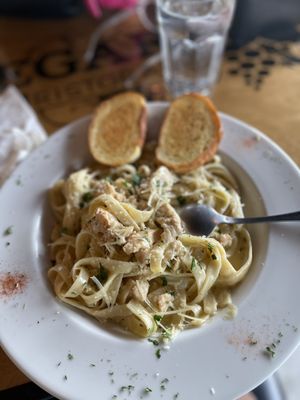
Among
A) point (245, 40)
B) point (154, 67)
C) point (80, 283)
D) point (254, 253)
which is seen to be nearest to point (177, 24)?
point (154, 67)

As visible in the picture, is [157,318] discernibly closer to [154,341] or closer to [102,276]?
[154,341]

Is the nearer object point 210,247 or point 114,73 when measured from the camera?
point 210,247

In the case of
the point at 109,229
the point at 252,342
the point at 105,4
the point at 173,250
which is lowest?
the point at 252,342

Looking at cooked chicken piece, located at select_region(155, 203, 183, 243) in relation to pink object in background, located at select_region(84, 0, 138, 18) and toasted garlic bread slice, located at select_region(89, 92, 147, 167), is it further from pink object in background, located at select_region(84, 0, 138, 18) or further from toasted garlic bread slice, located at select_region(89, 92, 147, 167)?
pink object in background, located at select_region(84, 0, 138, 18)

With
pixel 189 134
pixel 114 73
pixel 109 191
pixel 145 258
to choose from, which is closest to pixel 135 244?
pixel 145 258

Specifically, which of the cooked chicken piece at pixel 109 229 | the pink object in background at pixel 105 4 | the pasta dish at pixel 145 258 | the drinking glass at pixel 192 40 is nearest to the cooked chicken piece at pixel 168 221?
the pasta dish at pixel 145 258

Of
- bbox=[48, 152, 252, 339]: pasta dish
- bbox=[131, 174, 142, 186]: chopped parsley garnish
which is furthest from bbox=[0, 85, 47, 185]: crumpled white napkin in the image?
bbox=[131, 174, 142, 186]: chopped parsley garnish

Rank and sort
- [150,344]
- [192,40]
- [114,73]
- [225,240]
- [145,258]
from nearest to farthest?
[150,344] < [145,258] < [225,240] < [192,40] < [114,73]

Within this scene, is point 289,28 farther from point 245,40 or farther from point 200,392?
point 200,392
